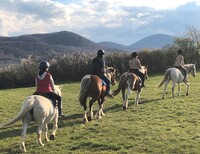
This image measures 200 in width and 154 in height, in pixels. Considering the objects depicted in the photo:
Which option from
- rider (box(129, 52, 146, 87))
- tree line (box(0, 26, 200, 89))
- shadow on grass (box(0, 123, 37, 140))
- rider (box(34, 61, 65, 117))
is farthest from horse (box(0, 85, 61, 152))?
tree line (box(0, 26, 200, 89))

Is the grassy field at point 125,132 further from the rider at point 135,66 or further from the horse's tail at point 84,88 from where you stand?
the rider at point 135,66

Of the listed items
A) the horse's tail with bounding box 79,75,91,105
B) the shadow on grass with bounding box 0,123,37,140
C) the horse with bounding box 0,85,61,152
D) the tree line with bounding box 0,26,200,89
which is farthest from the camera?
the tree line with bounding box 0,26,200,89

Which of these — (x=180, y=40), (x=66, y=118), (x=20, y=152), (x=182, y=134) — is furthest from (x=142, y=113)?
(x=180, y=40)

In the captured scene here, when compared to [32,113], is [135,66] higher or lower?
higher

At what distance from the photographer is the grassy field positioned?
10.8 metres

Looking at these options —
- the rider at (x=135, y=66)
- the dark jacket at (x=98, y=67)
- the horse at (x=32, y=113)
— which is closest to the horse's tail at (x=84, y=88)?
the dark jacket at (x=98, y=67)

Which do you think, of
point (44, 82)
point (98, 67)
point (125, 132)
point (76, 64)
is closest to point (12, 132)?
point (44, 82)

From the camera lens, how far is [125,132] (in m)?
12.5

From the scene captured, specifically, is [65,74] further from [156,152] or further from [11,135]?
[156,152]

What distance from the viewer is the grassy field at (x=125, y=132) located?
10766mm

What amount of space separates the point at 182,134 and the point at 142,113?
15.0ft

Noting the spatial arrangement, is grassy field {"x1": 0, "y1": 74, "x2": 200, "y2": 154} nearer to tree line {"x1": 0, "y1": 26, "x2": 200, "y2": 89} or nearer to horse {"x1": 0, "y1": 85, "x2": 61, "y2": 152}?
horse {"x1": 0, "y1": 85, "x2": 61, "y2": 152}

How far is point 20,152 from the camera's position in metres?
10.8

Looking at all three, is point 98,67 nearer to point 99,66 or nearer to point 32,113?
point 99,66
